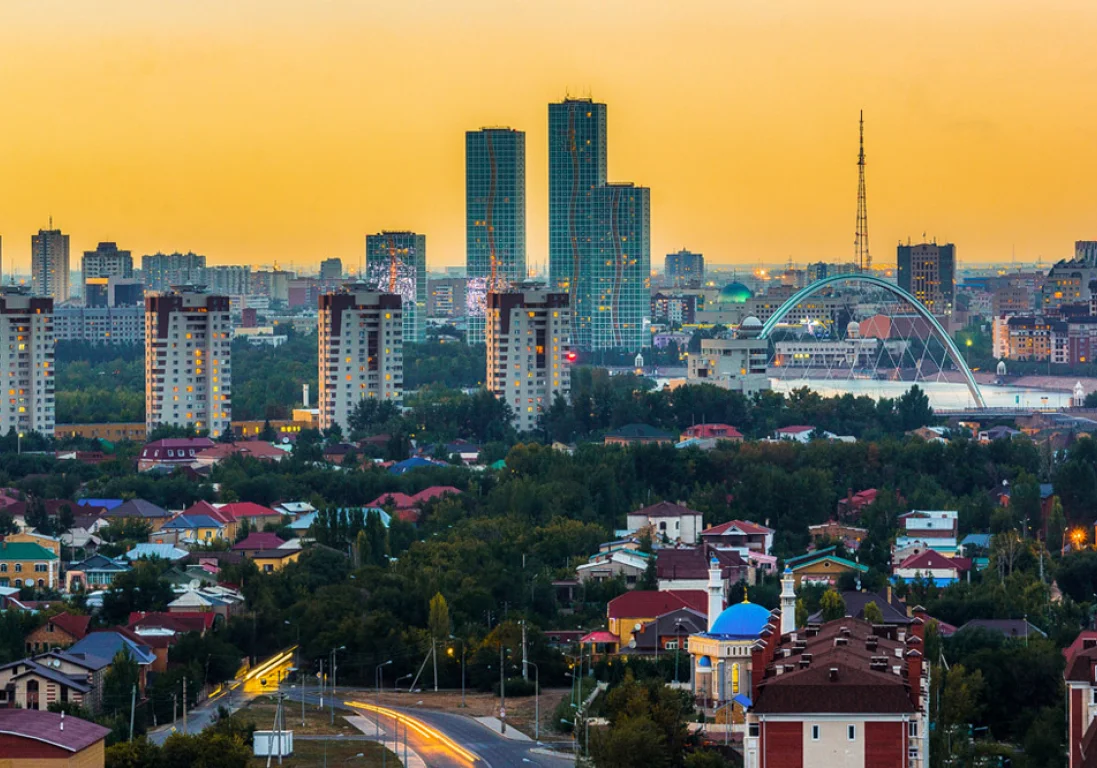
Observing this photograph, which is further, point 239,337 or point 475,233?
point 475,233

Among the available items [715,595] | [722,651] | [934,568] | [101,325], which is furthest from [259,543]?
[101,325]

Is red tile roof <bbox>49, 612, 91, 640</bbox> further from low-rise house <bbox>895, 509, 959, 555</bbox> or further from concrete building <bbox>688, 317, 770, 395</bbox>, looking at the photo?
concrete building <bbox>688, 317, 770, 395</bbox>

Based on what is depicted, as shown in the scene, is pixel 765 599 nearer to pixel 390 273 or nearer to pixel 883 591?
pixel 883 591

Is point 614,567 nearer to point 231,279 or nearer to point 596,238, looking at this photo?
point 596,238

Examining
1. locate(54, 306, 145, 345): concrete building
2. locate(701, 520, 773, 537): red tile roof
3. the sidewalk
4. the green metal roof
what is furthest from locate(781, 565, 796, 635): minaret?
locate(54, 306, 145, 345): concrete building

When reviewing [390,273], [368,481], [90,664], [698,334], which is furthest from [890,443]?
[390,273]

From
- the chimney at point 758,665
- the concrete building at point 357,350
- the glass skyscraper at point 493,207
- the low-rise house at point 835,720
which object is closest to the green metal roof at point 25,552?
the chimney at point 758,665
